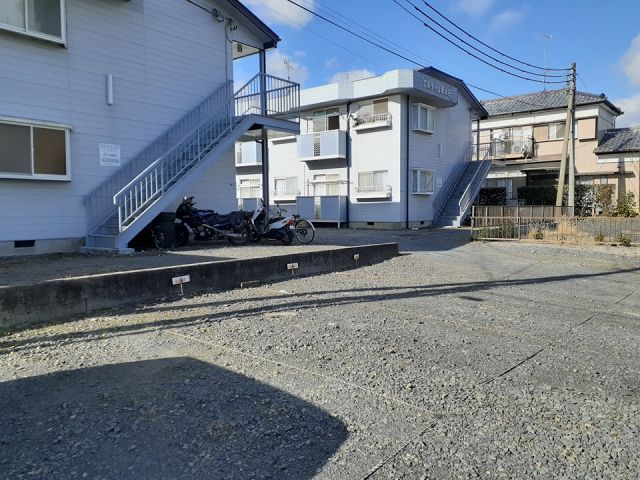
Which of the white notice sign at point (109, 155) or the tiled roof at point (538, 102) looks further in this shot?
the tiled roof at point (538, 102)

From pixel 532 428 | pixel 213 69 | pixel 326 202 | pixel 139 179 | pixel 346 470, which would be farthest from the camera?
pixel 326 202

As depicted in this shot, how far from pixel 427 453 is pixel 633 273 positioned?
9.54m

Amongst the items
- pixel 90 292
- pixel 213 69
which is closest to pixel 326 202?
pixel 213 69

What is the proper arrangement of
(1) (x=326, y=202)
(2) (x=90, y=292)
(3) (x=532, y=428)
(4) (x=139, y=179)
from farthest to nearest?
1. (1) (x=326, y=202)
2. (4) (x=139, y=179)
3. (2) (x=90, y=292)
4. (3) (x=532, y=428)

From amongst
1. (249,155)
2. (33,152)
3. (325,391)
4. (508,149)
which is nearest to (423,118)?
(508,149)

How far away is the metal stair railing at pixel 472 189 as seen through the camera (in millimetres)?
24375

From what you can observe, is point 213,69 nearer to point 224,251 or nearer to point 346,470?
point 224,251

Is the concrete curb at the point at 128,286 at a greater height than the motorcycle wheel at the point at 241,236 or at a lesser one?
lesser

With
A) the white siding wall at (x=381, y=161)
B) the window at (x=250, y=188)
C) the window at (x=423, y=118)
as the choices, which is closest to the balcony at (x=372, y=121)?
the white siding wall at (x=381, y=161)

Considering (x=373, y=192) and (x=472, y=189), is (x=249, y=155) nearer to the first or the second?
(x=373, y=192)

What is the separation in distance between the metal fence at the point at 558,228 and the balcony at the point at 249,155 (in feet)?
45.0

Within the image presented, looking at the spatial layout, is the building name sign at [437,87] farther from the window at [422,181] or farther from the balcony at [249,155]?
the balcony at [249,155]

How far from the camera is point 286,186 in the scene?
88.5 ft

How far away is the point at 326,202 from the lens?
24328 millimetres
